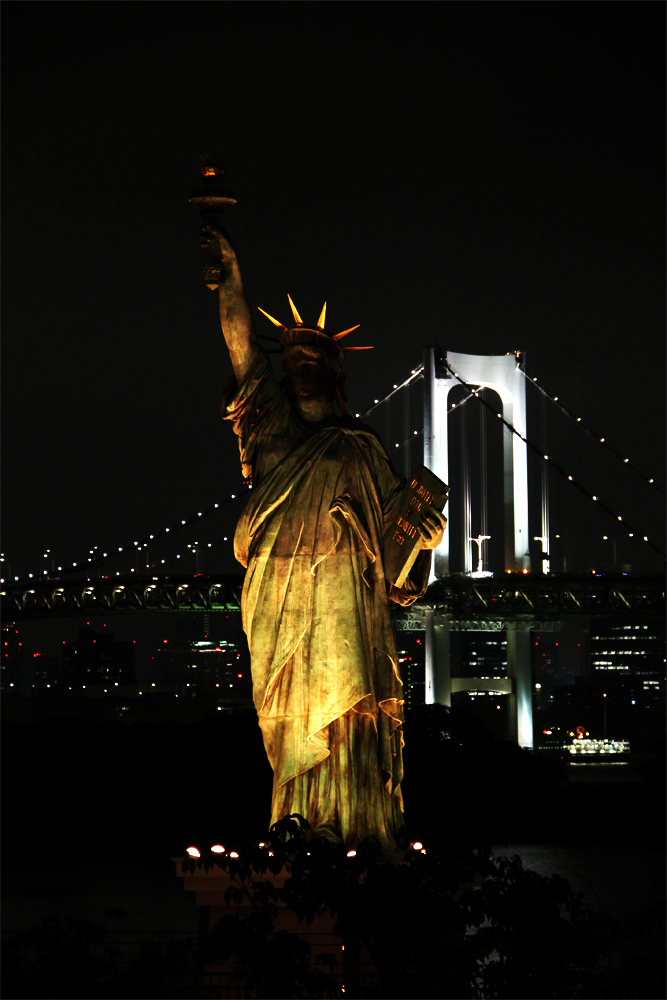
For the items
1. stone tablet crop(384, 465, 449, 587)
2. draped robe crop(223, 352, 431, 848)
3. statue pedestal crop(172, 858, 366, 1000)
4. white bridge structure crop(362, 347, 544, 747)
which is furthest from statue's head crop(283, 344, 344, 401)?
white bridge structure crop(362, 347, 544, 747)

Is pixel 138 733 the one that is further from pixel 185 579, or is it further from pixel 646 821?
pixel 185 579

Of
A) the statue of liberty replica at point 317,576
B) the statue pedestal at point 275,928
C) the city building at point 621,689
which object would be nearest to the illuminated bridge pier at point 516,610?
the city building at point 621,689

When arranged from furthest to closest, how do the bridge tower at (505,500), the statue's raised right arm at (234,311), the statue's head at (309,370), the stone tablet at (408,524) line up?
the bridge tower at (505,500)
the statue's head at (309,370)
the statue's raised right arm at (234,311)
the stone tablet at (408,524)

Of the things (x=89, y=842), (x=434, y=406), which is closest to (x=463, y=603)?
(x=434, y=406)

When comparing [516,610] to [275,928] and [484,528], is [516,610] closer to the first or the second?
[484,528]

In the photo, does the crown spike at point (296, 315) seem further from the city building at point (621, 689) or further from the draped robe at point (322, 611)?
the city building at point (621, 689)

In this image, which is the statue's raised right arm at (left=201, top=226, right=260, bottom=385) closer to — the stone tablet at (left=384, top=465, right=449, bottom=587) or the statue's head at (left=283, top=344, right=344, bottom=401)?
the statue's head at (left=283, top=344, right=344, bottom=401)

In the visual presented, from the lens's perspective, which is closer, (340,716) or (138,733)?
(340,716)
